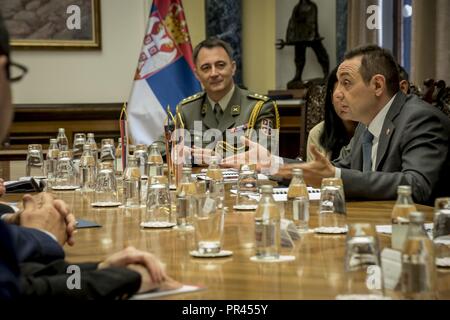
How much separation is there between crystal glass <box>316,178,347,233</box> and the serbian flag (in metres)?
3.69

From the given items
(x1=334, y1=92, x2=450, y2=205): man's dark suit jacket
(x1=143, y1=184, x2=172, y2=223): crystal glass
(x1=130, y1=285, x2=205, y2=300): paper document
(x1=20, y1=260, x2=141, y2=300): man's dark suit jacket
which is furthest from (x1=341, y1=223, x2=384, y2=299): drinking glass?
(x1=334, y1=92, x2=450, y2=205): man's dark suit jacket

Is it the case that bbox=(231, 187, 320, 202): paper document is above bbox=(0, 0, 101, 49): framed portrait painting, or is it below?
below

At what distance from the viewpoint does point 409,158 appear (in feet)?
10.5

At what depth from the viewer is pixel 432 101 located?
12.6 ft

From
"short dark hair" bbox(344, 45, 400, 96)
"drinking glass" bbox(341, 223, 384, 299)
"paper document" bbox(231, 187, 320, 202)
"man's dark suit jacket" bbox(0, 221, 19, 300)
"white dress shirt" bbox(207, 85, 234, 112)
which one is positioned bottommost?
"paper document" bbox(231, 187, 320, 202)

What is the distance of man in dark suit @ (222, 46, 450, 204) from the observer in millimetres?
3131

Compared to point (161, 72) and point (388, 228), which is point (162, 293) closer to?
point (388, 228)

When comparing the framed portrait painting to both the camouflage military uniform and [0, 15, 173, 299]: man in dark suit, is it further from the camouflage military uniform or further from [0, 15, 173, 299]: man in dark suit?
[0, 15, 173, 299]: man in dark suit

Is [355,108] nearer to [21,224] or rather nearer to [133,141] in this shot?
[21,224]

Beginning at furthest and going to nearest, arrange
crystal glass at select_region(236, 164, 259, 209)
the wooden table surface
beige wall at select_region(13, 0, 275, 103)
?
beige wall at select_region(13, 0, 275, 103) → crystal glass at select_region(236, 164, 259, 209) → the wooden table surface

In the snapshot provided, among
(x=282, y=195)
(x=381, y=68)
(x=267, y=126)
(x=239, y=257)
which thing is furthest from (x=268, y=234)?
(x=267, y=126)

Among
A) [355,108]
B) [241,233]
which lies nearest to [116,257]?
[241,233]

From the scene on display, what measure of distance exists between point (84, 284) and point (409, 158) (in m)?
1.92

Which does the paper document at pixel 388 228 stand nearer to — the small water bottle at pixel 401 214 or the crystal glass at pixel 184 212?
the small water bottle at pixel 401 214
